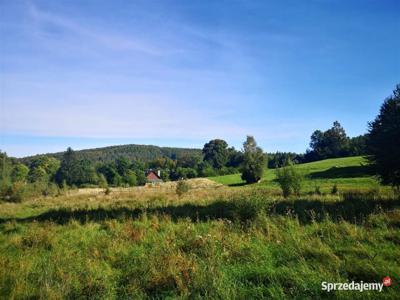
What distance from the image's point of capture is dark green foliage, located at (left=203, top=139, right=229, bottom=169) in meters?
126

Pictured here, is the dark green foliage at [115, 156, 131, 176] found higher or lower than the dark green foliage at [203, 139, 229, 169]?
lower

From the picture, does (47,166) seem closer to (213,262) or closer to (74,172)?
(74,172)

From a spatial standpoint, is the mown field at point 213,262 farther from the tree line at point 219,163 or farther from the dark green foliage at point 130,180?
the dark green foliage at point 130,180

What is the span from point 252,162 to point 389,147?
46.1 meters

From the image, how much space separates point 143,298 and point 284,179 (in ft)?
66.0

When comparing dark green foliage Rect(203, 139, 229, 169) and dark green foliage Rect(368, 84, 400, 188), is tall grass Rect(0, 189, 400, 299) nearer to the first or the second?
dark green foliage Rect(368, 84, 400, 188)

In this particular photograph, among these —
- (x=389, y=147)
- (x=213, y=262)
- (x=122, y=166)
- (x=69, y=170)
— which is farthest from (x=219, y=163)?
(x=213, y=262)

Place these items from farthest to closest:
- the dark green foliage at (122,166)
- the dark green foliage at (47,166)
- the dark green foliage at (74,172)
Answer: the dark green foliage at (47,166) → the dark green foliage at (122,166) → the dark green foliage at (74,172)

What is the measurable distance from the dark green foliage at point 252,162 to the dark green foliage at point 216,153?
57.5 m

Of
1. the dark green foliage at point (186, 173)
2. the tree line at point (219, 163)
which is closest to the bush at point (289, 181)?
the tree line at point (219, 163)

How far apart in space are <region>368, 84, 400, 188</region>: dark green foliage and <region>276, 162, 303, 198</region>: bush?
5.16 m

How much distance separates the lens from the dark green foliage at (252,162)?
63438mm

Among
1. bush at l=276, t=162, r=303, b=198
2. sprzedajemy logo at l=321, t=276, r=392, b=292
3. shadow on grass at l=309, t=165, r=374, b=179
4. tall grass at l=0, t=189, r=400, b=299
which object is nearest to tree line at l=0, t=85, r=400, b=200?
bush at l=276, t=162, r=303, b=198

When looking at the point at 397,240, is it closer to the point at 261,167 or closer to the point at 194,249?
the point at 194,249
